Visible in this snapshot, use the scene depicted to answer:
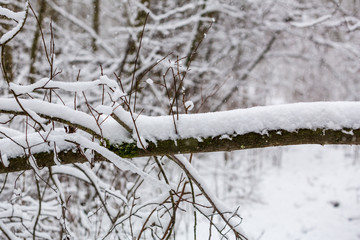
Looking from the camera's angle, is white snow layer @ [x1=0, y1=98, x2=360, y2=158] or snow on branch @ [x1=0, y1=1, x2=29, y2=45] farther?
white snow layer @ [x1=0, y1=98, x2=360, y2=158]

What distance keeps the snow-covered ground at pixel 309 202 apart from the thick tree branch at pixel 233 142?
383 centimetres

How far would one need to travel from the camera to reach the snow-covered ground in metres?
4.99

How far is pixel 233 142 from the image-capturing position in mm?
1332

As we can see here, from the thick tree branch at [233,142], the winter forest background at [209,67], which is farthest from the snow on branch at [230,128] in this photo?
the winter forest background at [209,67]

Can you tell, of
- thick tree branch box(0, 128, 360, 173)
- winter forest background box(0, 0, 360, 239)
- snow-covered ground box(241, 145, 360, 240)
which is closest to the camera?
thick tree branch box(0, 128, 360, 173)

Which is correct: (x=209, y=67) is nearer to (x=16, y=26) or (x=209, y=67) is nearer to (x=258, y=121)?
(x=258, y=121)

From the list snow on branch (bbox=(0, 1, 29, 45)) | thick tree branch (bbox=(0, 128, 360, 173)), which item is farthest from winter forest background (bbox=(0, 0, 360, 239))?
snow on branch (bbox=(0, 1, 29, 45))

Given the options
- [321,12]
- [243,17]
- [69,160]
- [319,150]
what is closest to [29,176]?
[69,160]

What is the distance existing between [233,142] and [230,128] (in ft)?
0.21

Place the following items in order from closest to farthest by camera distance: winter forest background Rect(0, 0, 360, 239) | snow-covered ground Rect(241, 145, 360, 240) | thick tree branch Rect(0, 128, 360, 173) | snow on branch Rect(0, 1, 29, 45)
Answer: snow on branch Rect(0, 1, 29, 45) < thick tree branch Rect(0, 128, 360, 173) < winter forest background Rect(0, 0, 360, 239) < snow-covered ground Rect(241, 145, 360, 240)

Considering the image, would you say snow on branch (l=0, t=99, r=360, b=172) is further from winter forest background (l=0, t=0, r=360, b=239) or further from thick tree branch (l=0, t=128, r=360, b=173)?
winter forest background (l=0, t=0, r=360, b=239)

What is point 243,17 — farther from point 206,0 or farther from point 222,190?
point 222,190

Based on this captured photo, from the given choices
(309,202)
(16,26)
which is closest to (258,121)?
(16,26)

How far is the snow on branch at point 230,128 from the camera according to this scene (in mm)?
1285
